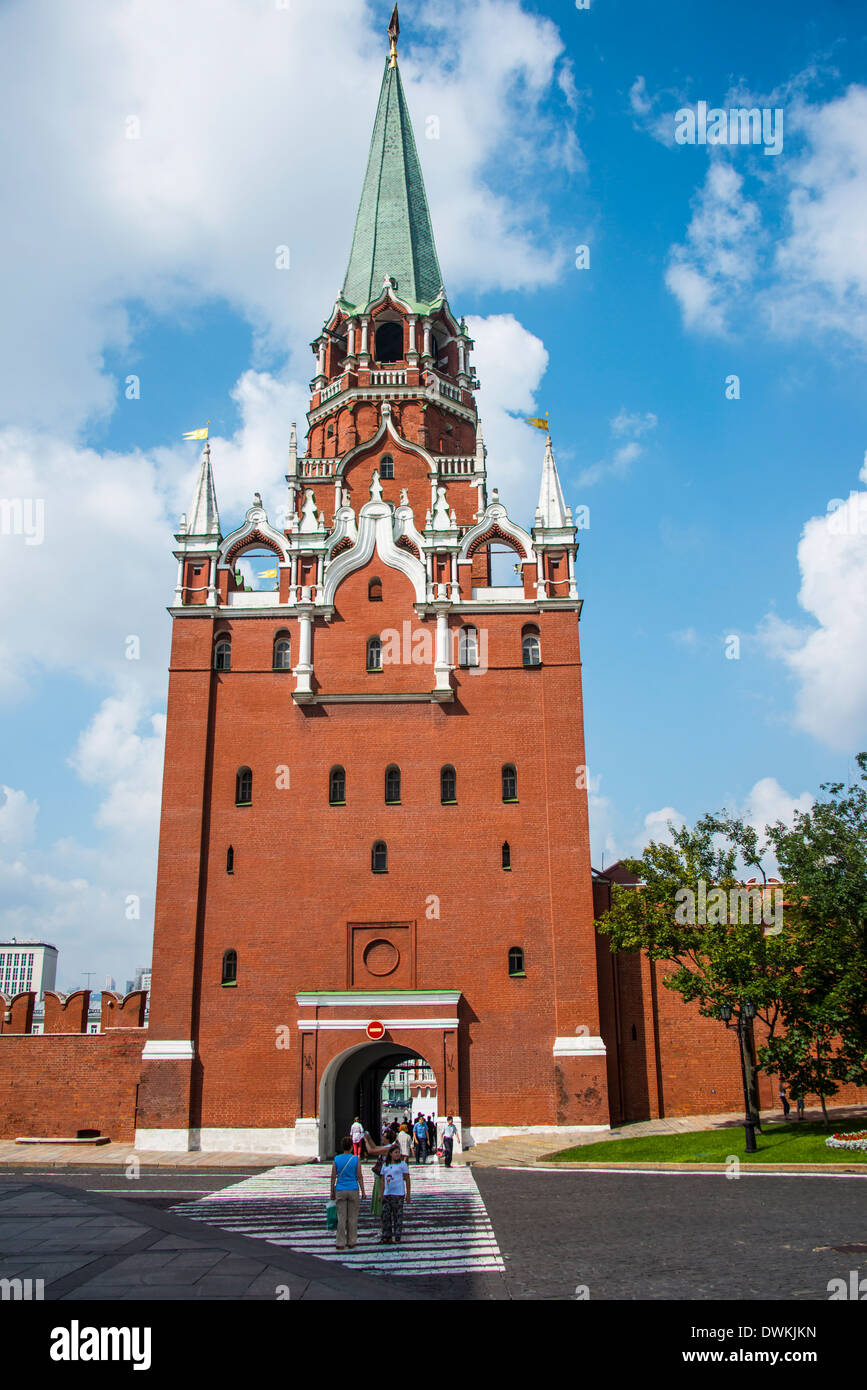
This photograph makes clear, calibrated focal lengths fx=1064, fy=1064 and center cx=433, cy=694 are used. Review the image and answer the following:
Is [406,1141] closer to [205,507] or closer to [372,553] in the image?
[372,553]

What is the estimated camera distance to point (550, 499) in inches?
1572

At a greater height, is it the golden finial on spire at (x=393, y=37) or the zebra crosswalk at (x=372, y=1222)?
the golden finial on spire at (x=393, y=37)

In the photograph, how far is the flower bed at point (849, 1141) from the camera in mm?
24595

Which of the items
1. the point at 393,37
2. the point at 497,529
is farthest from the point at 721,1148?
the point at 393,37

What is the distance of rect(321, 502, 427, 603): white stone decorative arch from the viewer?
128ft

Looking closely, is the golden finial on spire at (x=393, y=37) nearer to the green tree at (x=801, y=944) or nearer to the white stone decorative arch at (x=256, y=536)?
the white stone decorative arch at (x=256, y=536)

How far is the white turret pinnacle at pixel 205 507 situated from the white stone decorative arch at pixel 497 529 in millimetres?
9304

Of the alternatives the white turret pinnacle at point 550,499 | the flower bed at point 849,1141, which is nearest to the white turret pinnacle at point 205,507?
the white turret pinnacle at point 550,499

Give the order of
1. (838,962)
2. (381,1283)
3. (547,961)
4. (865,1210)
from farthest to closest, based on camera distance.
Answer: (547,961) → (838,962) → (865,1210) → (381,1283)

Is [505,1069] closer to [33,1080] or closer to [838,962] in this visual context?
[838,962]

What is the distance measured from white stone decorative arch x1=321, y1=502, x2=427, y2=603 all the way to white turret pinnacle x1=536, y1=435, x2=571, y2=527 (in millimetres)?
4931
